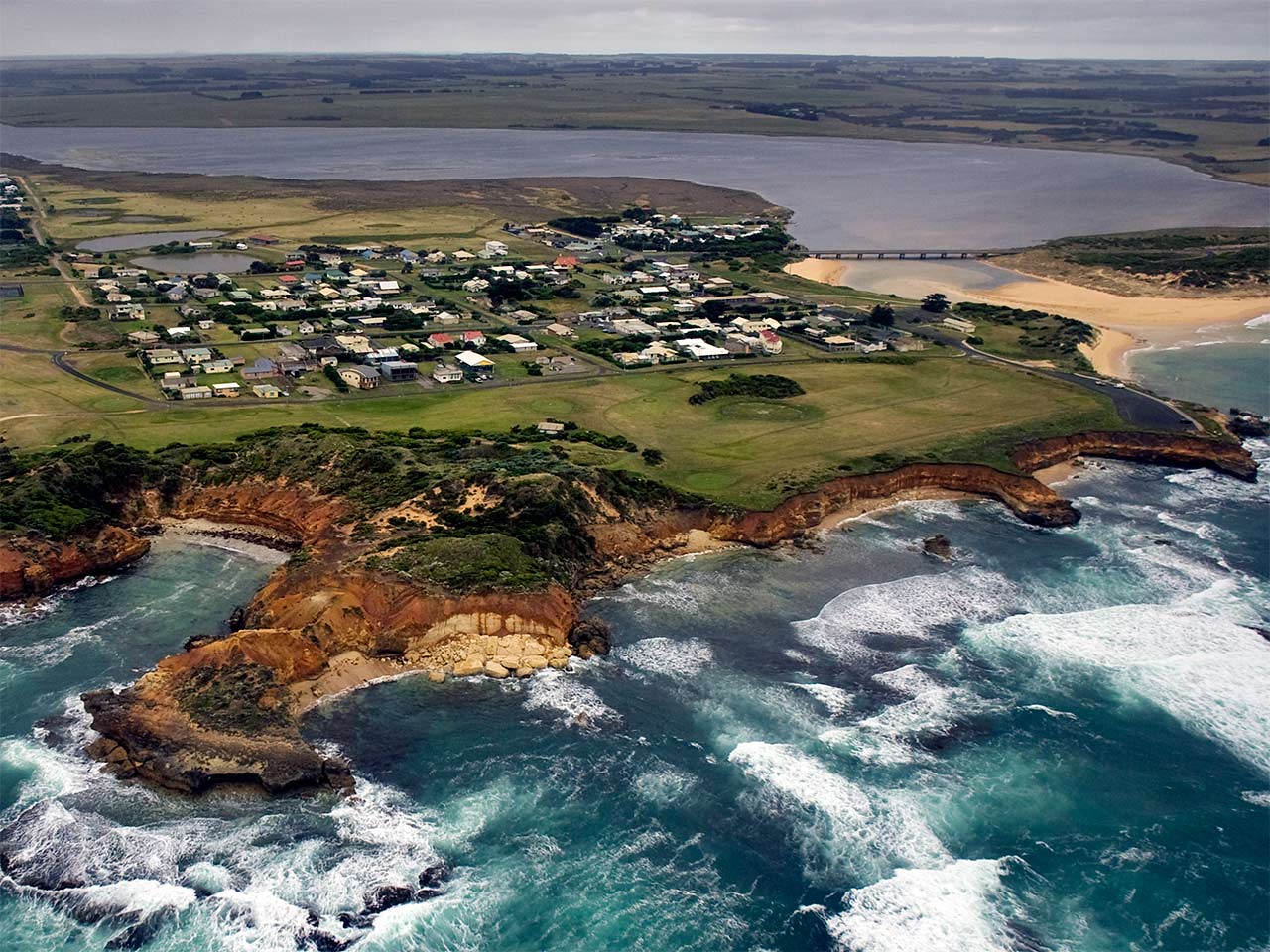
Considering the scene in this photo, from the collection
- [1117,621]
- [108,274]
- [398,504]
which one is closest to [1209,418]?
[1117,621]

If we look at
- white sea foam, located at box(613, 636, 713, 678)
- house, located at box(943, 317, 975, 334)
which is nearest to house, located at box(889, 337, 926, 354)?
house, located at box(943, 317, 975, 334)

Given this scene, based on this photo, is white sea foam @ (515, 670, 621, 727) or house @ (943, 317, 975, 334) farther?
house @ (943, 317, 975, 334)

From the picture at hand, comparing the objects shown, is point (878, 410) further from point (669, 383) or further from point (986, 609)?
point (986, 609)

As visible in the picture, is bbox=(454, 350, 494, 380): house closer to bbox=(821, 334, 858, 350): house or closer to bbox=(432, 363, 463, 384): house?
bbox=(432, 363, 463, 384): house

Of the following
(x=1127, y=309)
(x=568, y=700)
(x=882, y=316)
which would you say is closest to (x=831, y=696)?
(x=568, y=700)

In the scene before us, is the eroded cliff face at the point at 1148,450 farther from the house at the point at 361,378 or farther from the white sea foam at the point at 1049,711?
the house at the point at 361,378
